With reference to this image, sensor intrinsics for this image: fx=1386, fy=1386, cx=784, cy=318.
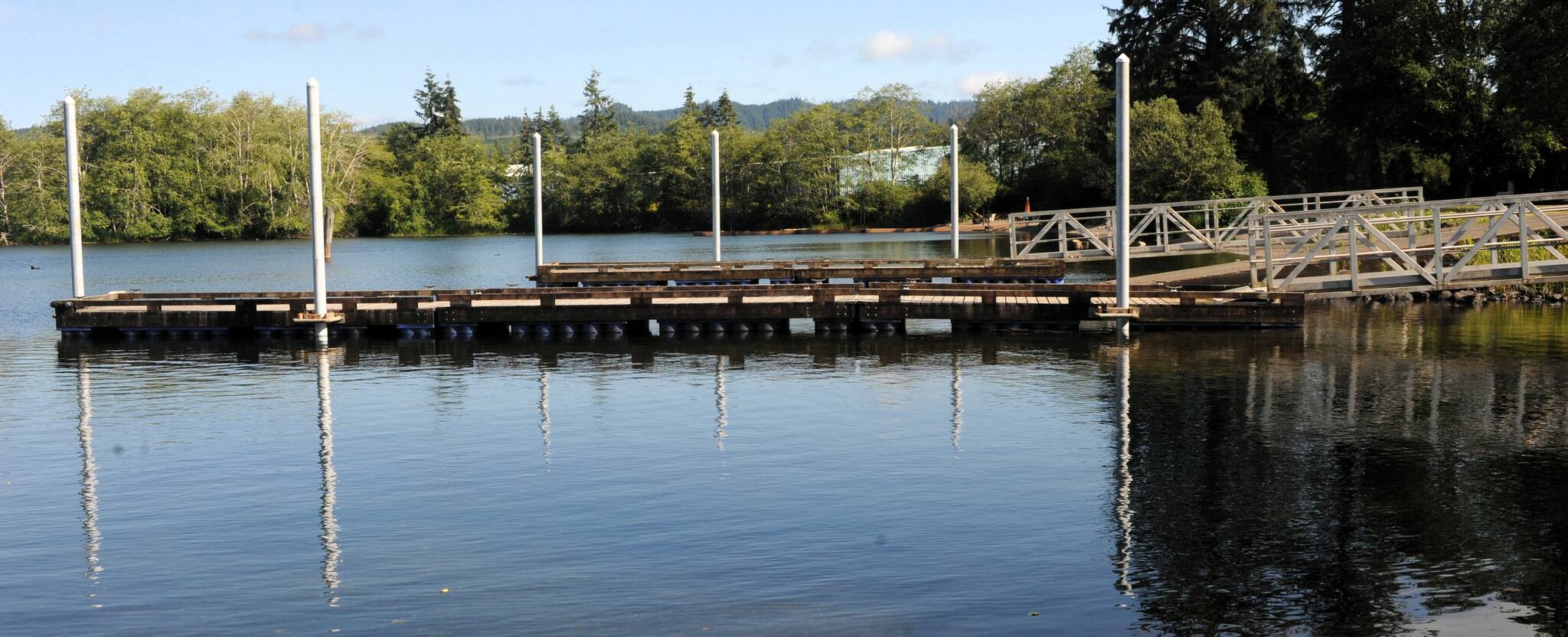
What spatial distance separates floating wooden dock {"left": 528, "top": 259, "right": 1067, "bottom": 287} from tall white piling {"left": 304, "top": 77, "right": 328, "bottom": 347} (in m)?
12.3

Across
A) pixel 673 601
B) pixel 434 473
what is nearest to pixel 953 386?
pixel 434 473

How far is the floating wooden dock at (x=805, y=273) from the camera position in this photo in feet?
117

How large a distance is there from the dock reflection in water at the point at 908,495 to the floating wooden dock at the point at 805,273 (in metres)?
15.2

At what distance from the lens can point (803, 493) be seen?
453 inches

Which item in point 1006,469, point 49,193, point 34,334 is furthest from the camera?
point 49,193

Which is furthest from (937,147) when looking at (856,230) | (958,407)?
(958,407)

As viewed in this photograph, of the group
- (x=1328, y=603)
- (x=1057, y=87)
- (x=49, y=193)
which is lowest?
(x=1328, y=603)

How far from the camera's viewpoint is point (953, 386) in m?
17.9

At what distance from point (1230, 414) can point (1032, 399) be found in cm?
238

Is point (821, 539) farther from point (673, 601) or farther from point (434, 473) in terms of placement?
point (434, 473)

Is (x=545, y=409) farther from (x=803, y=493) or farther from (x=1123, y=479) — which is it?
(x=1123, y=479)

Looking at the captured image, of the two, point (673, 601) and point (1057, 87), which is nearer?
point (673, 601)

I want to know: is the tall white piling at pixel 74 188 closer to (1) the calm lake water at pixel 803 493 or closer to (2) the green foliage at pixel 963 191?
(1) the calm lake water at pixel 803 493

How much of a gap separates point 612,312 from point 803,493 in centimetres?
1419
